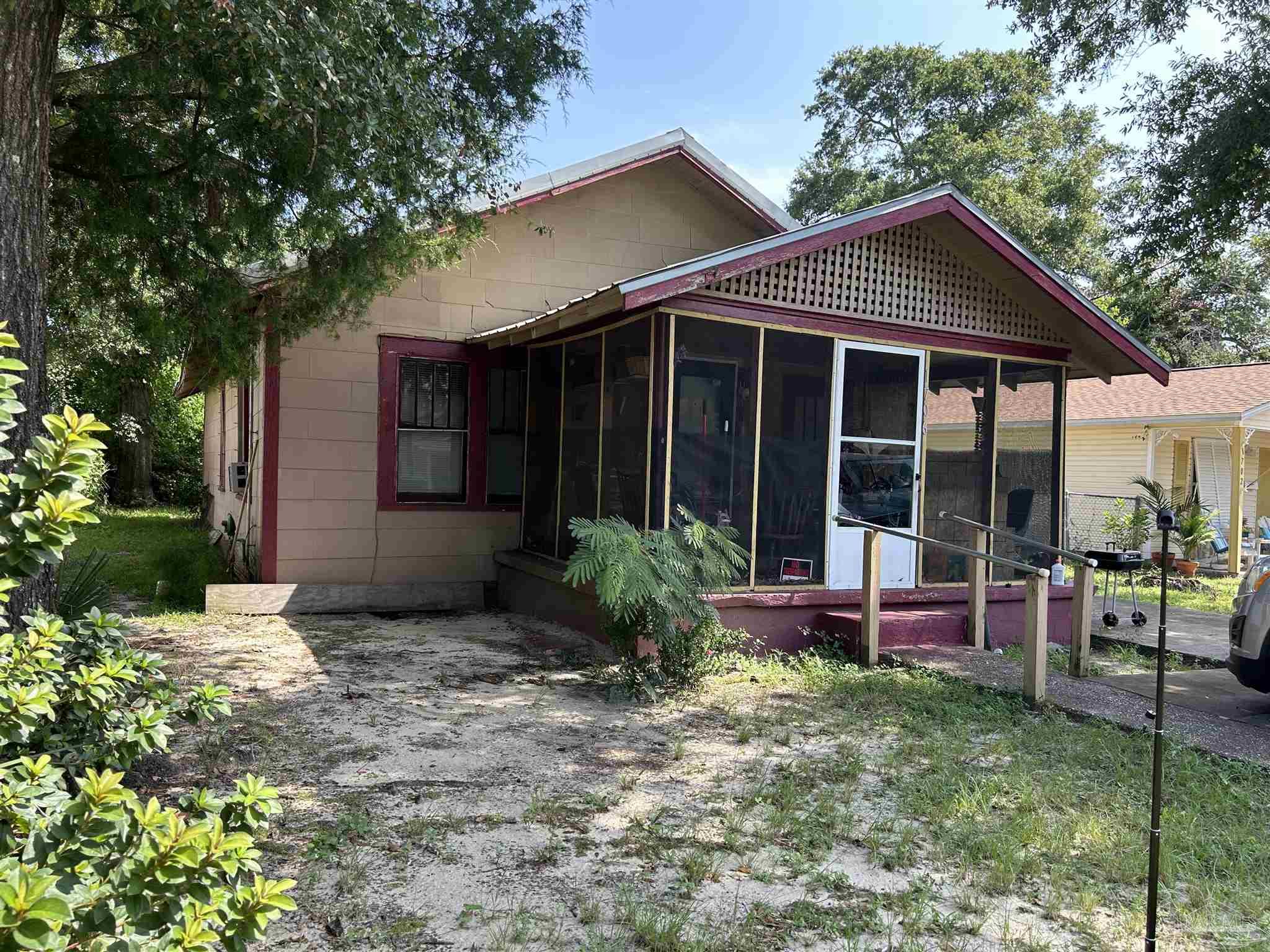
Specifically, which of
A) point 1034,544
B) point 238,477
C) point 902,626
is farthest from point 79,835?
point 238,477

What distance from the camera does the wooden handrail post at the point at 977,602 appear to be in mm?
7598

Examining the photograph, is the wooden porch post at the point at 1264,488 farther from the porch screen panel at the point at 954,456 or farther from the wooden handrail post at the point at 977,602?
the wooden handrail post at the point at 977,602

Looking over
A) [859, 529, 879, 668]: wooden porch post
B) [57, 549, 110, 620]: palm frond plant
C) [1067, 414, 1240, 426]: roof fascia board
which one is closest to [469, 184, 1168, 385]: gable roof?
[859, 529, 879, 668]: wooden porch post

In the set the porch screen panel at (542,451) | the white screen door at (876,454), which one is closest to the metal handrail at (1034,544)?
the white screen door at (876,454)

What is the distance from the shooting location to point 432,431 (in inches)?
376

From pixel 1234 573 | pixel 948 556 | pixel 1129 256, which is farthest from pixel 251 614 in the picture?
pixel 1234 573

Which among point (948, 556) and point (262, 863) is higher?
point (948, 556)

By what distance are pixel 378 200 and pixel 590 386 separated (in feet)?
7.83

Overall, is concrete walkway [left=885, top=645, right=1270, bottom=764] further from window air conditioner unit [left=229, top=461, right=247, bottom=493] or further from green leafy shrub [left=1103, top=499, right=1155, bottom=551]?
window air conditioner unit [left=229, top=461, right=247, bottom=493]

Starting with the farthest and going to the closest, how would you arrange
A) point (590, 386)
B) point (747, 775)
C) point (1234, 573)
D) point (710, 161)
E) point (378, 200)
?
point (1234, 573) → point (710, 161) → point (590, 386) → point (378, 200) → point (747, 775)

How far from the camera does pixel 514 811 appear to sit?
4.10m

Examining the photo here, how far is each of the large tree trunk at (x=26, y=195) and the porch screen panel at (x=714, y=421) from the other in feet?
13.5

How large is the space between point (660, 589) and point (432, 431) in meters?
4.54

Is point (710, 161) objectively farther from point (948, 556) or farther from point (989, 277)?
point (948, 556)
